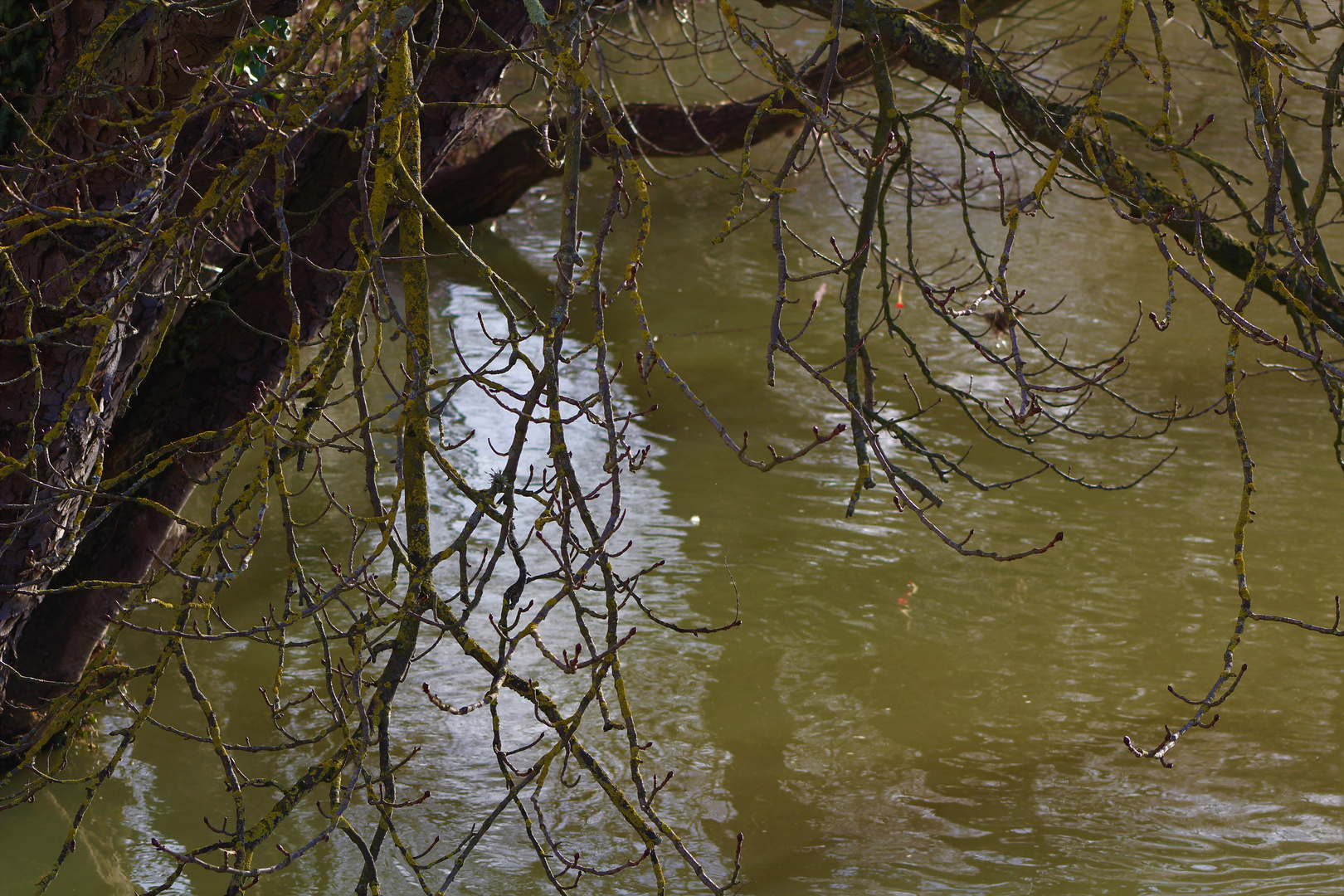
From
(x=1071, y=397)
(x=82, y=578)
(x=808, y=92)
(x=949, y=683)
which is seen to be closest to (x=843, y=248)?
(x=1071, y=397)

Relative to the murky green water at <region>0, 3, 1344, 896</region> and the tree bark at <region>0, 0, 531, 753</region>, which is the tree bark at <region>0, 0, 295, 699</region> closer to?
the tree bark at <region>0, 0, 531, 753</region>

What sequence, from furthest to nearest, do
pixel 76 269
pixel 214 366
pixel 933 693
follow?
pixel 933 693, pixel 214 366, pixel 76 269

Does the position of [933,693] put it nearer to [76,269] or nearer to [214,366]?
[214,366]

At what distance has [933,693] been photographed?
384cm

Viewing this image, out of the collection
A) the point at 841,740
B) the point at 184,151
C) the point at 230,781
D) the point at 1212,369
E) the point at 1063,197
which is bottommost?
the point at 230,781

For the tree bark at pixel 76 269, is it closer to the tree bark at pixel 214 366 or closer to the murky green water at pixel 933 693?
the tree bark at pixel 214 366

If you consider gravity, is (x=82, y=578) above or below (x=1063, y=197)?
below

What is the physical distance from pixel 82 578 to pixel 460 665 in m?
1.13

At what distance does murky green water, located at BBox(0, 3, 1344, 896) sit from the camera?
10.2 feet

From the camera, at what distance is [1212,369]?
636cm

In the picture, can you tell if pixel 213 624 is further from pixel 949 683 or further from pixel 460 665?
pixel 949 683

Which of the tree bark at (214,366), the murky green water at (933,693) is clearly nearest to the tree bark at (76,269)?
the tree bark at (214,366)

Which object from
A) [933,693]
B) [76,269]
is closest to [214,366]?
[76,269]

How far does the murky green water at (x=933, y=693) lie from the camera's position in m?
3.10
